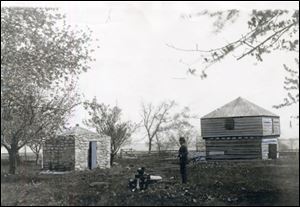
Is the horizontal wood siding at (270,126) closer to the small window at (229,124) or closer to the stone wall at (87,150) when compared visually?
the small window at (229,124)

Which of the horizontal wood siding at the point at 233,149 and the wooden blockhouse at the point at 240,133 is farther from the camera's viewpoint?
the wooden blockhouse at the point at 240,133

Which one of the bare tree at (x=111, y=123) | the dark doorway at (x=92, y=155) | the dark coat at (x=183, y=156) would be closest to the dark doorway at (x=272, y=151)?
the bare tree at (x=111, y=123)

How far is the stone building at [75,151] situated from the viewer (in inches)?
856

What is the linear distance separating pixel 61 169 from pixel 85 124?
639 cm

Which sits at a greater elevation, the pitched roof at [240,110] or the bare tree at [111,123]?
the pitched roof at [240,110]

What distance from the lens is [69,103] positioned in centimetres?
1438

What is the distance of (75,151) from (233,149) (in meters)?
9.87

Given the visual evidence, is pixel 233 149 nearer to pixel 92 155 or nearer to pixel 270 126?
pixel 270 126

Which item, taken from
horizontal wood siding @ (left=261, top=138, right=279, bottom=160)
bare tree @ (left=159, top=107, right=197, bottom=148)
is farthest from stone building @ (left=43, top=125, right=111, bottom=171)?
horizontal wood siding @ (left=261, top=138, right=279, bottom=160)

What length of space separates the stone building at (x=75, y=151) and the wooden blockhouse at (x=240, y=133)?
675 cm

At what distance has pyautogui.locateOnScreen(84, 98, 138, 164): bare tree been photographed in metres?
14.6

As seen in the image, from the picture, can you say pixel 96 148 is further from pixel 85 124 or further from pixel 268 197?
pixel 268 197

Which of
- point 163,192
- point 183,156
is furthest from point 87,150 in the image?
point 163,192

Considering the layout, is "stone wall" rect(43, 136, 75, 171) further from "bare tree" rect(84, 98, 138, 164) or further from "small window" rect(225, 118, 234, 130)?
"small window" rect(225, 118, 234, 130)
